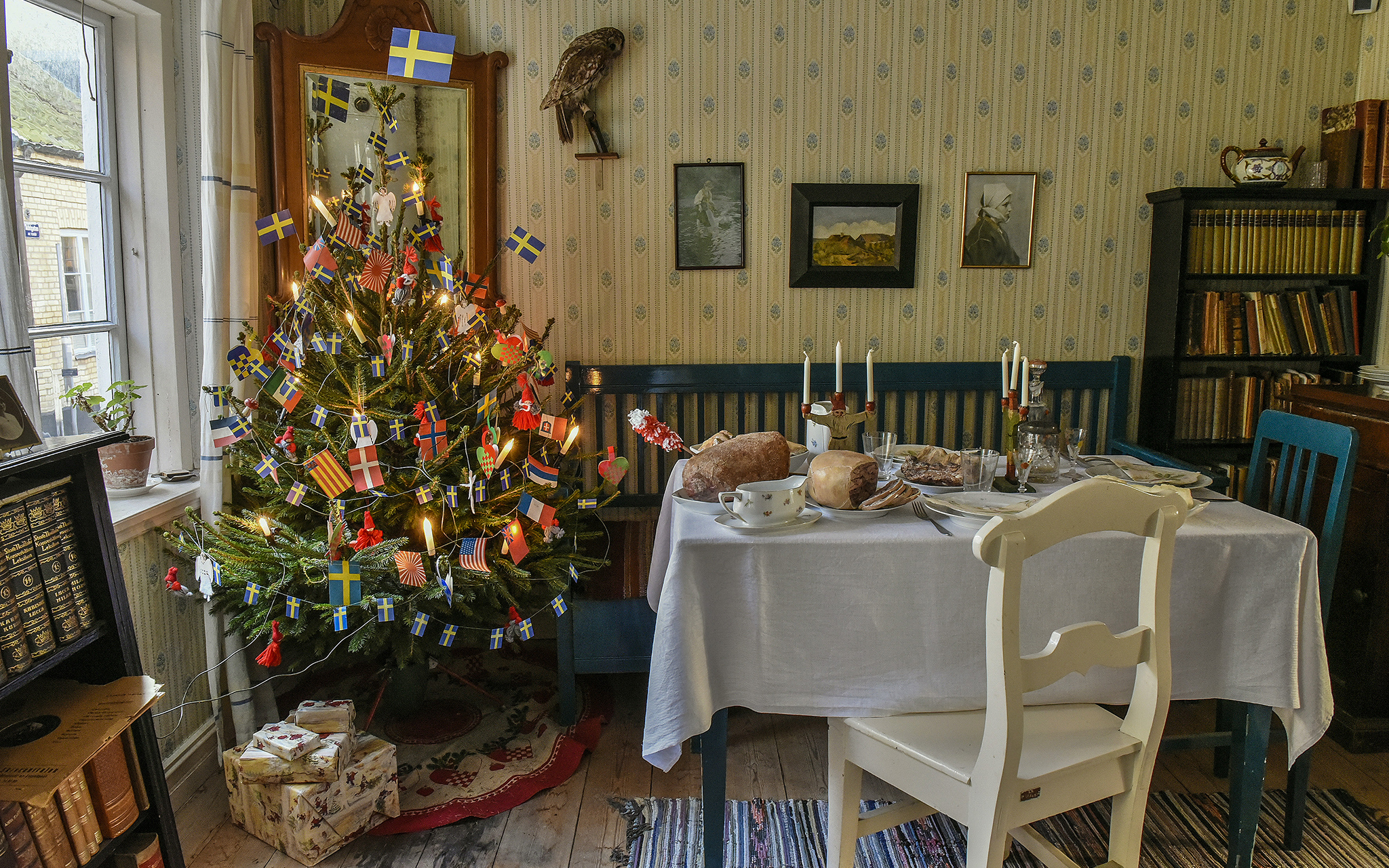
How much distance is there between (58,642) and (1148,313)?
3.47 metres

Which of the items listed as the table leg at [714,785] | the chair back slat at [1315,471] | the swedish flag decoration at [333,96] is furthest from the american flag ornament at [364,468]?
the chair back slat at [1315,471]

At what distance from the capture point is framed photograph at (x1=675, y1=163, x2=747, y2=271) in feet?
10.5

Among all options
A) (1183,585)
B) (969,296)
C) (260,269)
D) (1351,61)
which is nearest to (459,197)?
(260,269)

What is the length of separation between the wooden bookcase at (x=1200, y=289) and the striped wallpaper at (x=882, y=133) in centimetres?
16

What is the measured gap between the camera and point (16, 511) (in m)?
1.45

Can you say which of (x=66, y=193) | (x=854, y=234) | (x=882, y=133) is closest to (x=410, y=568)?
(x=66, y=193)

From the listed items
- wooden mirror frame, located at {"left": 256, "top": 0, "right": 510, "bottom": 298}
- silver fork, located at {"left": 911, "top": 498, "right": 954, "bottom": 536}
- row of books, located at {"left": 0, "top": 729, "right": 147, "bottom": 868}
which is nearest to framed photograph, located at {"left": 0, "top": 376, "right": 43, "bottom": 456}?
row of books, located at {"left": 0, "top": 729, "right": 147, "bottom": 868}

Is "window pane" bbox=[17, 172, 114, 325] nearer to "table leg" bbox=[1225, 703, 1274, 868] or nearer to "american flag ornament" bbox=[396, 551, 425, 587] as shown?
"american flag ornament" bbox=[396, 551, 425, 587]

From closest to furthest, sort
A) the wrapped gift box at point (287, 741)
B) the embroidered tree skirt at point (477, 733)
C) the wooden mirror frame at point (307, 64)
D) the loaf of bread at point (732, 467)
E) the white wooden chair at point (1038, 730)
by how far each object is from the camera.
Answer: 1. the white wooden chair at point (1038, 730)
2. the loaf of bread at point (732, 467)
3. the wrapped gift box at point (287, 741)
4. the embroidered tree skirt at point (477, 733)
5. the wooden mirror frame at point (307, 64)

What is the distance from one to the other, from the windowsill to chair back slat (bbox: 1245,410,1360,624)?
105 inches

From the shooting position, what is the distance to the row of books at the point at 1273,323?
3.18 metres

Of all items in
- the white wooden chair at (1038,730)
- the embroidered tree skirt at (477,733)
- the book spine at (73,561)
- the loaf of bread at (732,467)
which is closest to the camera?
the white wooden chair at (1038,730)

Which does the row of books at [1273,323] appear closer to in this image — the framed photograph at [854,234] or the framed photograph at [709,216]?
the framed photograph at [854,234]

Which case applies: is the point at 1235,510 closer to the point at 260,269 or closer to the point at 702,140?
the point at 702,140
